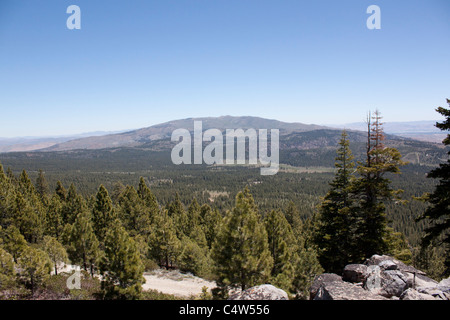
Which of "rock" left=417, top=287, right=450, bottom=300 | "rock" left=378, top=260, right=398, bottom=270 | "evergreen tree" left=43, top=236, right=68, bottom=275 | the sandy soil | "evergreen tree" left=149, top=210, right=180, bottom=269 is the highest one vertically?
"rock" left=417, top=287, right=450, bottom=300

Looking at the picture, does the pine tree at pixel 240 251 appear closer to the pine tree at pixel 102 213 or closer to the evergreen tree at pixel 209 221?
the evergreen tree at pixel 209 221

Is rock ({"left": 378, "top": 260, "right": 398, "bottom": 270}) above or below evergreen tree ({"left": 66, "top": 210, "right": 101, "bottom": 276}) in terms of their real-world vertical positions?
above

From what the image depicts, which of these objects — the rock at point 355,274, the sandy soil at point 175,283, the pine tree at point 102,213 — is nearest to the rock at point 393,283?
the rock at point 355,274

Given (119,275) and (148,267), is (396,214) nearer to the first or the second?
(148,267)

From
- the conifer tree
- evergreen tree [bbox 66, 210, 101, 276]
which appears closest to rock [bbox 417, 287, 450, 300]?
evergreen tree [bbox 66, 210, 101, 276]

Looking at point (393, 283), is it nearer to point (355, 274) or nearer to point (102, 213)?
point (355, 274)

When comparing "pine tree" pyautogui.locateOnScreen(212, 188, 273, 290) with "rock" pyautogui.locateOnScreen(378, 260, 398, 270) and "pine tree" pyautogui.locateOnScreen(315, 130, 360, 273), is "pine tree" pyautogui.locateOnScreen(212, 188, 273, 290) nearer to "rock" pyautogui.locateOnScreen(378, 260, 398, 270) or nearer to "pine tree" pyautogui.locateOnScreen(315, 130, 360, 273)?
"rock" pyautogui.locateOnScreen(378, 260, 398, 270)

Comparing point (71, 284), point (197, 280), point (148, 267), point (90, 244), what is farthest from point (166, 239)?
point (71, 284)
